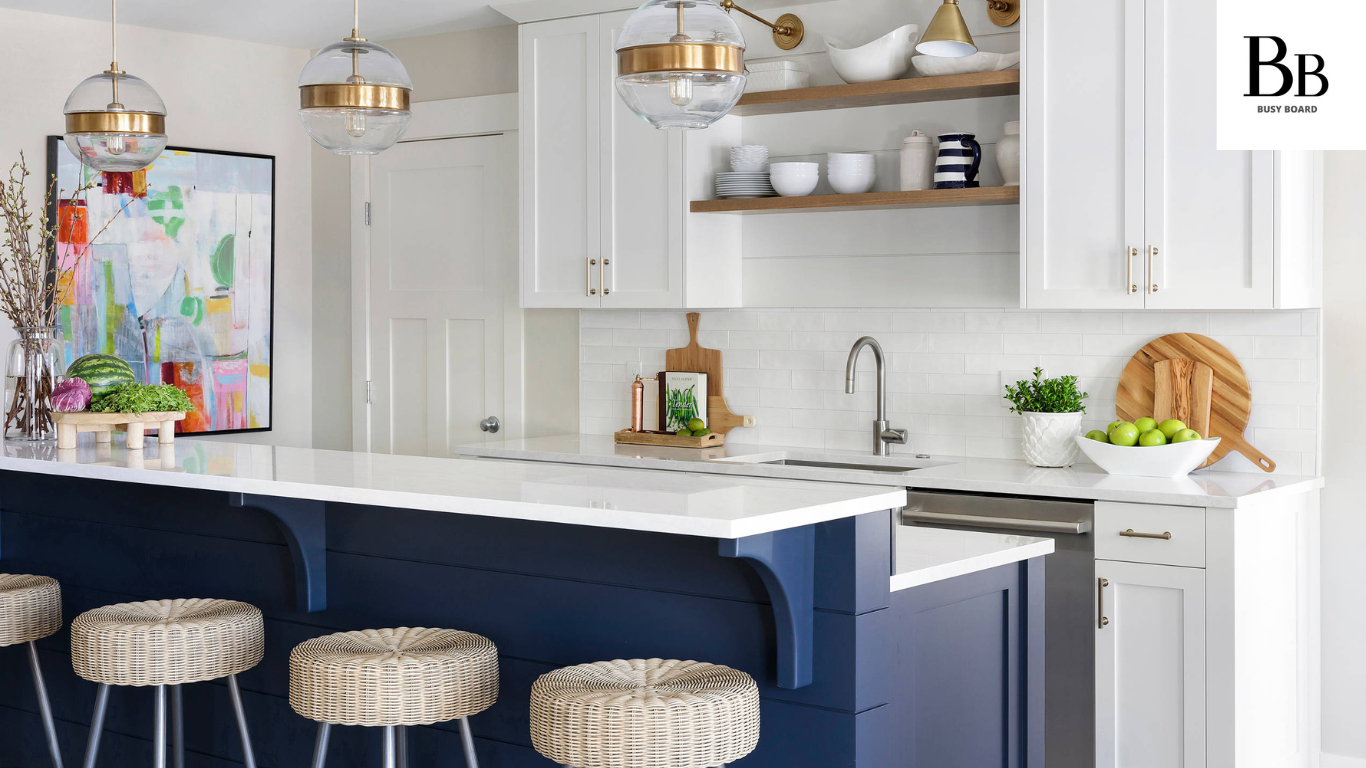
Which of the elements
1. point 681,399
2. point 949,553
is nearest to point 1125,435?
point 949,553

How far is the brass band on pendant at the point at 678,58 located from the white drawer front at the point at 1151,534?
1.77m

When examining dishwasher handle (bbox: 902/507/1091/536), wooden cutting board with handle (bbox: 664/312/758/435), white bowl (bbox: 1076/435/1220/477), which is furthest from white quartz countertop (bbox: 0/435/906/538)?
wooden cutting board with handle (bbox: 664/312/758/435)

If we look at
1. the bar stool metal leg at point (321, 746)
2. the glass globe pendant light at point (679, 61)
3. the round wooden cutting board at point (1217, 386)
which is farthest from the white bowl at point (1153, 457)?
the bar stool metal leg at point (321, 746)

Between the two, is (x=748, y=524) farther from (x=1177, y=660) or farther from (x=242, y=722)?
(x=1177, y=660)

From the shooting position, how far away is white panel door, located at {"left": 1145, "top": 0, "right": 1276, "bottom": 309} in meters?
3.41

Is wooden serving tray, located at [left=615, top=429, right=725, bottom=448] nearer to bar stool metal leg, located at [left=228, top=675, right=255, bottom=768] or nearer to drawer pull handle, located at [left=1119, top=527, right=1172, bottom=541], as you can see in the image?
drawer pull handle, located at [left=1119, top=527, right=1172, bottom=541]

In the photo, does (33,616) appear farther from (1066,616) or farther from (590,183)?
(1066,616)

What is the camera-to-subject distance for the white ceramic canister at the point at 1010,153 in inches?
151

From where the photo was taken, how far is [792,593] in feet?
6.93

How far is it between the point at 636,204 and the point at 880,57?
987 mm

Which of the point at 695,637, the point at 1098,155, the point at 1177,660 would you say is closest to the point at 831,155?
the point at 1098,155

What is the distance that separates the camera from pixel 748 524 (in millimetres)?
1927

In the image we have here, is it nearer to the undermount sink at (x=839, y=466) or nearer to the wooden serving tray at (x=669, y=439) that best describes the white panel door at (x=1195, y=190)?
the undermount sink at (x=839, y=466)

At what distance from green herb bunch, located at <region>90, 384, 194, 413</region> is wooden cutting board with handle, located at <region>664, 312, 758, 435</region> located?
6.55 feet
